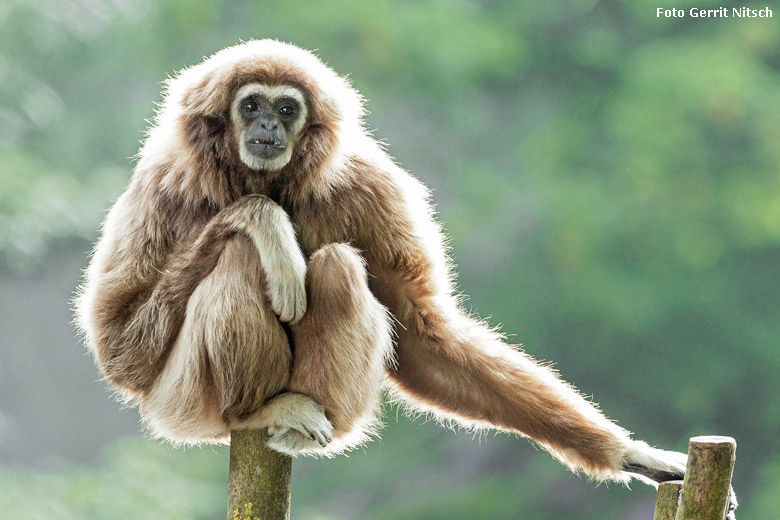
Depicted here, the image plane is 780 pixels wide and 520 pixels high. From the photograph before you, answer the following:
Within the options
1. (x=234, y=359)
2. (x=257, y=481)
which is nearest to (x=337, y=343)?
(x=234, y=359)

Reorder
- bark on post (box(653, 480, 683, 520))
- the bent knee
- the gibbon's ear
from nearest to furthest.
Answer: bark on post (box(653, 480, 683, 520))
the bent knee
the gibbon's ear

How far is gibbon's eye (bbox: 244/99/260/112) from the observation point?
9.77ft

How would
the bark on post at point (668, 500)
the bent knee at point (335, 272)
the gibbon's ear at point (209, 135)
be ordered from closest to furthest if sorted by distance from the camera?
the bark on post at point (668, 500) → the bent knee at point (335, 272) → the gibbon's ear at point (209, 135)

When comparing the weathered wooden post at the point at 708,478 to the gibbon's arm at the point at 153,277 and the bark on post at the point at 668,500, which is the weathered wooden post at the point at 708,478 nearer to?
the bark on post at the point at 668,500

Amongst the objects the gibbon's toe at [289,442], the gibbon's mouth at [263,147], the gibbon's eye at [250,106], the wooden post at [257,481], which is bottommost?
the wooden post at [257,481]

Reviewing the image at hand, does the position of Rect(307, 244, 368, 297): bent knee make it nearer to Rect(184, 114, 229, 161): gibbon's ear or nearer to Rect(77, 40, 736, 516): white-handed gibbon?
Rect(77, 40, 736, 516): white-handed gibbon

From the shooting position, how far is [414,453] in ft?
31.6

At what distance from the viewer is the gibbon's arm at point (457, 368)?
319 centimetres

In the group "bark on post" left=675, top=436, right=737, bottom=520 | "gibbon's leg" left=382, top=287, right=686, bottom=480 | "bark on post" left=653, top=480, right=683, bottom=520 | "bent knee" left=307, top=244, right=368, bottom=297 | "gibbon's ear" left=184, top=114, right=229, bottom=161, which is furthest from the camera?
"gibbon's leg" left=382, top=287, right=686, bottom=480

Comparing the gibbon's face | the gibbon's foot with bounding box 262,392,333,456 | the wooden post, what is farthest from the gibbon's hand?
the wooden post

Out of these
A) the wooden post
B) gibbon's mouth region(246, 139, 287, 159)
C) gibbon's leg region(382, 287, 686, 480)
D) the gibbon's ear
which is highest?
the gibbon's ear

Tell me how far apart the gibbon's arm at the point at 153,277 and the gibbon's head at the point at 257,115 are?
0.53ft

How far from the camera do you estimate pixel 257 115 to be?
2965mm

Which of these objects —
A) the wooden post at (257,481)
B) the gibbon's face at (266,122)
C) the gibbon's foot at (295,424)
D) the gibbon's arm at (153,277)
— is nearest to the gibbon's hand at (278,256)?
the gibbon's arm at (153,277)
